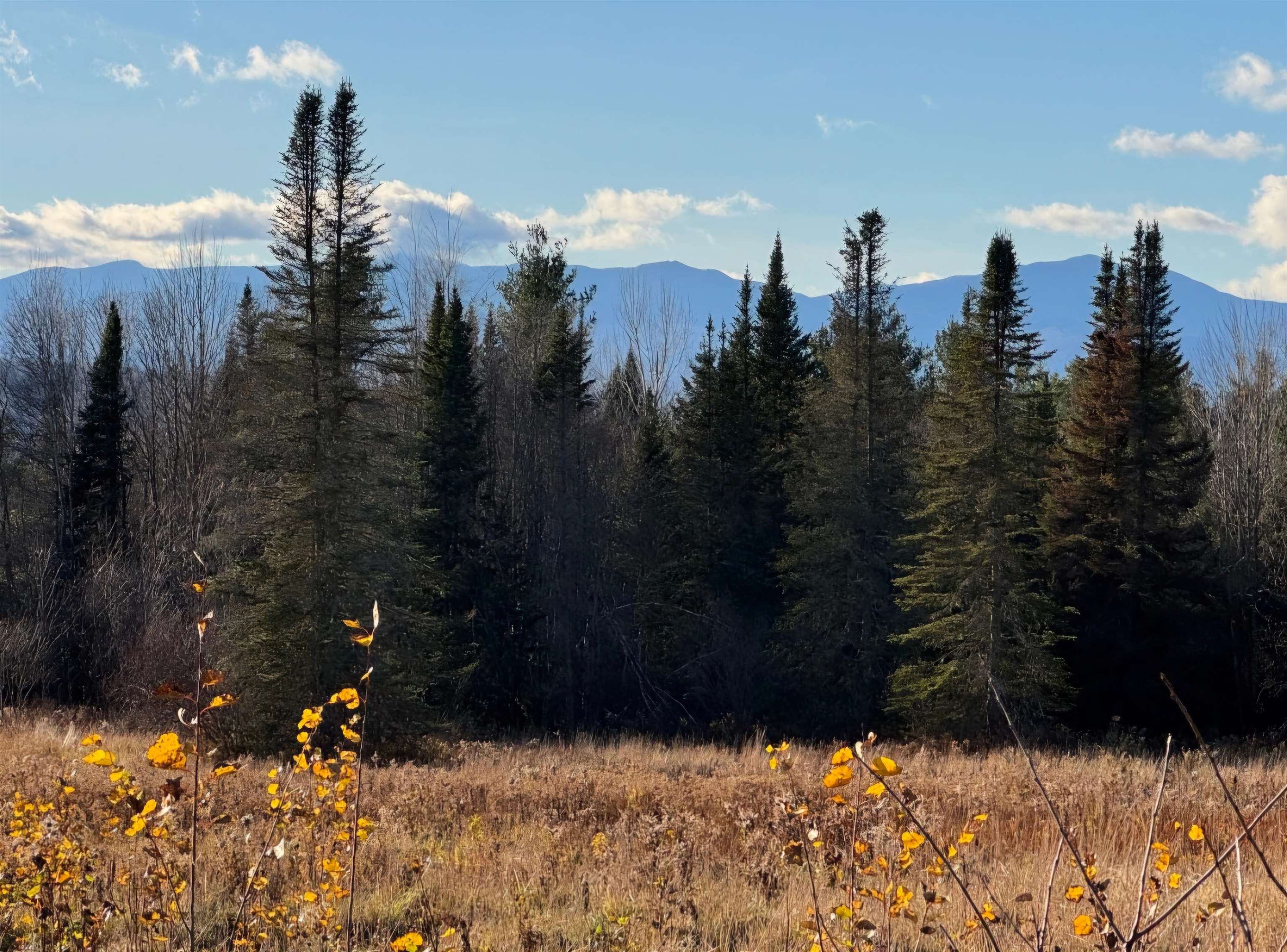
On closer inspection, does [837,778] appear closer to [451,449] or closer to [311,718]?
[311,718]

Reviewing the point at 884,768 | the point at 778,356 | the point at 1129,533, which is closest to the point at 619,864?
the point at 884,768

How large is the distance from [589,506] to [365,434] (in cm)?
1848

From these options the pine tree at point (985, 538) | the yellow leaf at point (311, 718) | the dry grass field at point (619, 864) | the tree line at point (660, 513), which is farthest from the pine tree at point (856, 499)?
the yellow leaf at point (311, 718)

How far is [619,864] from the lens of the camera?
22.3 feet

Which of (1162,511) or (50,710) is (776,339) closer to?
(1162,511)

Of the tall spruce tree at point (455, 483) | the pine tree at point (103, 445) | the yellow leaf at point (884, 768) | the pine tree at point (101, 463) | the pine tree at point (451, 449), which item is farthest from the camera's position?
the pine tree at point (103, 445)

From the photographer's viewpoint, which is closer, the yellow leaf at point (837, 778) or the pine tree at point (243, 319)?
the yellow leaf at point (837, 778)

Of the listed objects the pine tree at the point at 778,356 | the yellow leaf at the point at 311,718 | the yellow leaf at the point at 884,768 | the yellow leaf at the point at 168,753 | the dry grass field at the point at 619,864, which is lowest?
the dry grass field at the point at 619,864

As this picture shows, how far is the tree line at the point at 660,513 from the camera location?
62.7ft

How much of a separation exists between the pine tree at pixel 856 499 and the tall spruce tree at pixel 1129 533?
4557 millimetres

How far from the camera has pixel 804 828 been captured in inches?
274

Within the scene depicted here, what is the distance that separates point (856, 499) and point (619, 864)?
24.1 meters

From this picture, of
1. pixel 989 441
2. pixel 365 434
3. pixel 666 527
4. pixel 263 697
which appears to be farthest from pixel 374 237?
pixel 666 527

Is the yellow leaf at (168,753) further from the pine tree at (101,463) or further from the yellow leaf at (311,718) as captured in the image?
the pine tree at (101,463)
